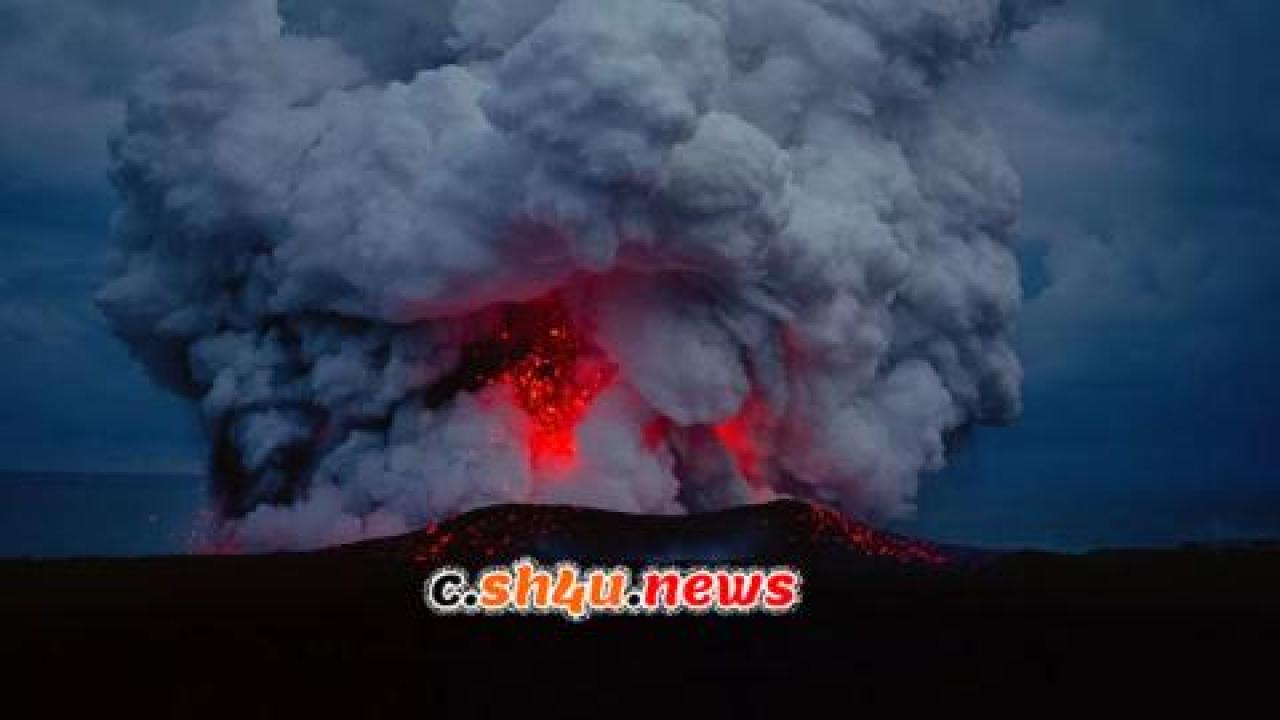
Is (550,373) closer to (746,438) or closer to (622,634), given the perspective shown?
(746,438)

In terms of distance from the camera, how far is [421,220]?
4506cm

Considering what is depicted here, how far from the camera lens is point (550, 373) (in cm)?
4797

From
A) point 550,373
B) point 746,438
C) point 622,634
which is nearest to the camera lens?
point 622,634

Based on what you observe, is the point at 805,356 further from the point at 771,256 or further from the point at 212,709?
the point at 212,709

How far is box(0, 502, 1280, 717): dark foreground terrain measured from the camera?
95.5 ft

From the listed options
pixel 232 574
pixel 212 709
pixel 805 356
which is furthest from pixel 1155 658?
pixel 232 574

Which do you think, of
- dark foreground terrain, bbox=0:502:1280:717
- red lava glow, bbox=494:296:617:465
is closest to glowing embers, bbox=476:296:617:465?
red lava glow, bbox=494:296:617:465

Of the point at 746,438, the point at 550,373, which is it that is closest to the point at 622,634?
the point at 746,438

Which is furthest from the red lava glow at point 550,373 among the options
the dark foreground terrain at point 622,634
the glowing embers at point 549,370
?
the dark foreground terrain at point 622,634

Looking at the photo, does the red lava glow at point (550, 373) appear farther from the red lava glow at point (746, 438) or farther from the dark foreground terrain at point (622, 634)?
the red lava glow at point (746, 438)

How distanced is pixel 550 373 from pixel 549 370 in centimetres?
11

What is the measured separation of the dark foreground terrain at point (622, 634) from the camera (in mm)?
29094

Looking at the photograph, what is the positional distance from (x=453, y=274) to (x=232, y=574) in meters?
12.1

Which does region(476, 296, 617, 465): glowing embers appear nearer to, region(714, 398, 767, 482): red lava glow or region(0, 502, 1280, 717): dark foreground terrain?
region(0, 502, 1280, 717): dark foreground terrain
